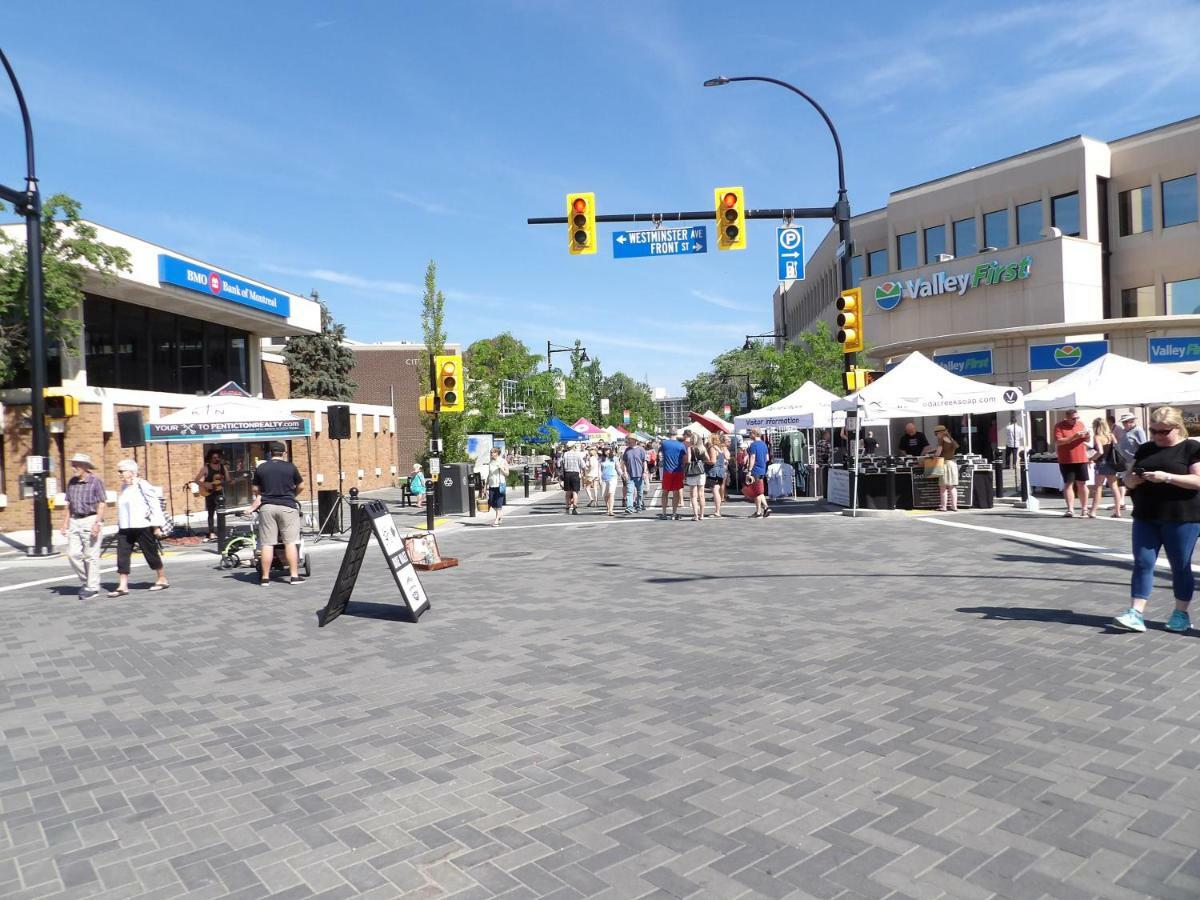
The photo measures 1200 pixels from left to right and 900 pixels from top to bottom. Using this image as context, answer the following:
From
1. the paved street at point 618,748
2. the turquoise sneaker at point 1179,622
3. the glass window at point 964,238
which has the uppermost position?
the glass window at point 964,238

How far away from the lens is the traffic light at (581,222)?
15.2 m

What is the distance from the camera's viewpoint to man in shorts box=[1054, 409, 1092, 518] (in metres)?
14.2

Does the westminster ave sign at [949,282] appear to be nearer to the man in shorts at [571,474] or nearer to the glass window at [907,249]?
the glass window at [907,249]

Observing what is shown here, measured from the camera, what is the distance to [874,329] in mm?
36625

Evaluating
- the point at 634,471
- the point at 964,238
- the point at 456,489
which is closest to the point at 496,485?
the point at 634,471

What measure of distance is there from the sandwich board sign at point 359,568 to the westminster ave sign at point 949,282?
29.1 metres

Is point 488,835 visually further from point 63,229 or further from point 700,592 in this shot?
point 63,229

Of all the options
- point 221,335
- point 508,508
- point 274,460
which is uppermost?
point 221,335

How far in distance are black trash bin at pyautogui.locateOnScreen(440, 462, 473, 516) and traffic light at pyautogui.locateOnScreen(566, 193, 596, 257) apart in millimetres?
8107

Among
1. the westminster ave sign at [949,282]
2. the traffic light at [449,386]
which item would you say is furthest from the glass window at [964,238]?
the traffic light at [449,386]

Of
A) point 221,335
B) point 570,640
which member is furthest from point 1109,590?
point 221,335

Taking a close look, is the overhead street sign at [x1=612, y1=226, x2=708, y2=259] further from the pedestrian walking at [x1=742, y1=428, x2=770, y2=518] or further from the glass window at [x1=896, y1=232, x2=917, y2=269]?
the glass window at [x1=896, y1=232, x2=917, y2=269]

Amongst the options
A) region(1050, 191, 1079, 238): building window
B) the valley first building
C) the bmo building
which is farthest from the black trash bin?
region(1050, 191, 1079, 238): building window

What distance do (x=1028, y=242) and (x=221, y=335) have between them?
28.2 meters
